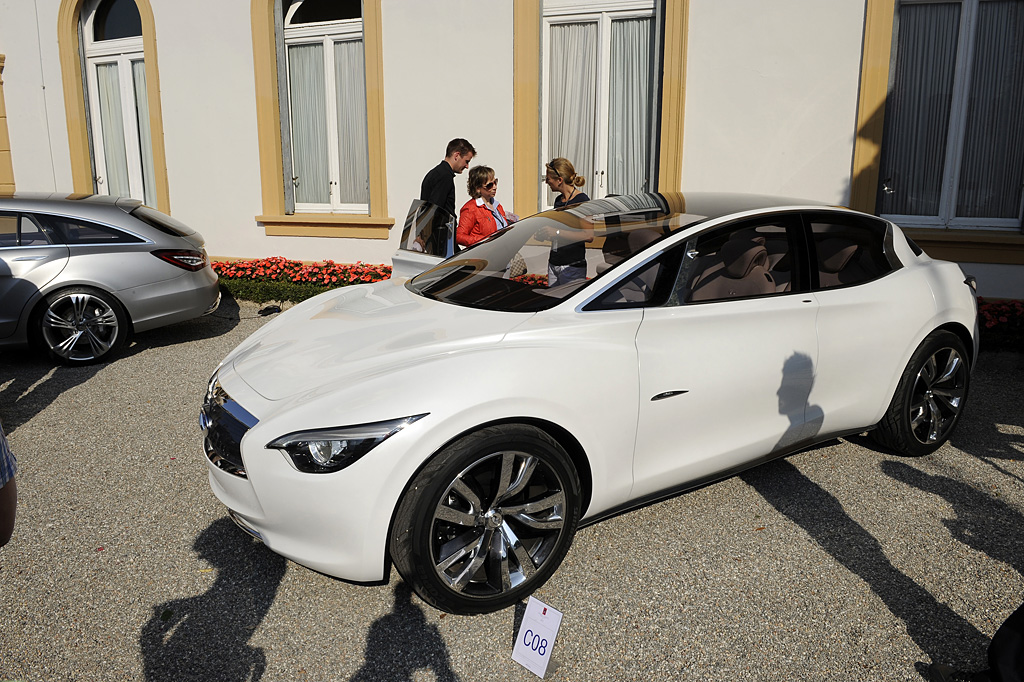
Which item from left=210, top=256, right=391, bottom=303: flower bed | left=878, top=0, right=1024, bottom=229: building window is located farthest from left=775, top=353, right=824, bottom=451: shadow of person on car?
left=210, top=256, right=391, bottom=303: flower bed

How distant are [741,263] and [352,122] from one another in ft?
26.4

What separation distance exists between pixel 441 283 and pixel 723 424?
1565 mm

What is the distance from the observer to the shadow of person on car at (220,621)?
2.67 meters

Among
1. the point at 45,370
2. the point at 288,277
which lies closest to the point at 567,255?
the point at 45,370

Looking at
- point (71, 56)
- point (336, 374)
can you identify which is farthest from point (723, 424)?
point (71, 56)

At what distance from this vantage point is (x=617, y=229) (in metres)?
3.73

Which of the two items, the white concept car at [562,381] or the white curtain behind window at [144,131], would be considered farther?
the white curtain behind window at [144,131]

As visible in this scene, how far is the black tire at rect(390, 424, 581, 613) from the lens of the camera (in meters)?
2.71

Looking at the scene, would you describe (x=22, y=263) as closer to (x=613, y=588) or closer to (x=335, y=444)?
(x=335, y=444)

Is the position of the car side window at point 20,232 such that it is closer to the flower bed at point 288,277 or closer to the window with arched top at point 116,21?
the flower bed at point 288,277

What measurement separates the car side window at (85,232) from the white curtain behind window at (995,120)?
8.42 meters

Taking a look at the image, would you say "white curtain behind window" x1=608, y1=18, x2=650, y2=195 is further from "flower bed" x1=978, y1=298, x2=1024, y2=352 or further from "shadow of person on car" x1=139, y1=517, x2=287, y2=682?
"shadow of person on car" x1=139, y1=517, x2=287, y2=682

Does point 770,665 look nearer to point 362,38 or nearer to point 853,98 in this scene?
point 853,98

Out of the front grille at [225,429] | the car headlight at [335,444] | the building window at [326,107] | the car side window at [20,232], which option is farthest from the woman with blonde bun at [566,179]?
the car side window at [20,232]
